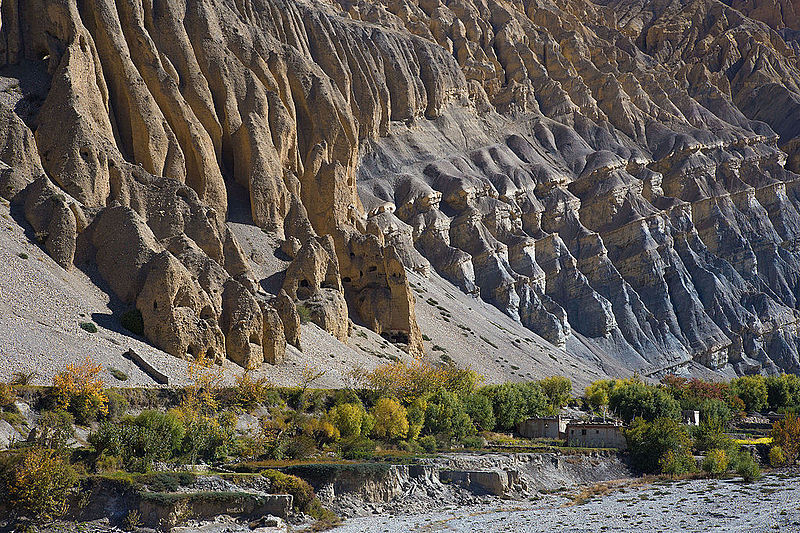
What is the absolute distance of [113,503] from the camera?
30688mm

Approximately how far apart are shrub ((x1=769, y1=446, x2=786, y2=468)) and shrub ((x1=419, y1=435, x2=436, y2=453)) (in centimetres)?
2461

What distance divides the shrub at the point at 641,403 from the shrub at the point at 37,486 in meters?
52.3

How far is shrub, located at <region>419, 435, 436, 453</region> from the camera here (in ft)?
170

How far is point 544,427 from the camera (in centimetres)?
6481

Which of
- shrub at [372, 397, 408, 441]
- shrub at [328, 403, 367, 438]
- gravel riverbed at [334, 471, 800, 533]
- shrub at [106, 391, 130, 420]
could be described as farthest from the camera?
shrub at [372, 397, 408, 441]

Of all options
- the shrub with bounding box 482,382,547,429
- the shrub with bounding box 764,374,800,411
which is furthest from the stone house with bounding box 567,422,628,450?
the shrub with bounding box 764,374,800,411

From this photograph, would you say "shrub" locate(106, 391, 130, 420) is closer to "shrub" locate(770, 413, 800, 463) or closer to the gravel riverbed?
the gravel riverbed

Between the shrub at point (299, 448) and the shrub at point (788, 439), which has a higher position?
the shrub at point (788, 439)

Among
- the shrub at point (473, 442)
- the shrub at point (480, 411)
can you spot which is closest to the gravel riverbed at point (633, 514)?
the shrub at point (473, 442)

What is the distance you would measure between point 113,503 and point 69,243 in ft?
87.7

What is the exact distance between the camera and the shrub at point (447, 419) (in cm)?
5691

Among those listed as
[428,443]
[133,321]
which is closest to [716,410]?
[428,443]

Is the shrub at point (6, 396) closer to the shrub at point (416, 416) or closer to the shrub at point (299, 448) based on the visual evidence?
the shrub at point (299, 448)

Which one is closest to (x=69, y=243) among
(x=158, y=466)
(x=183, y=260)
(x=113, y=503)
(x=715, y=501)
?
(x=183, y=260)
